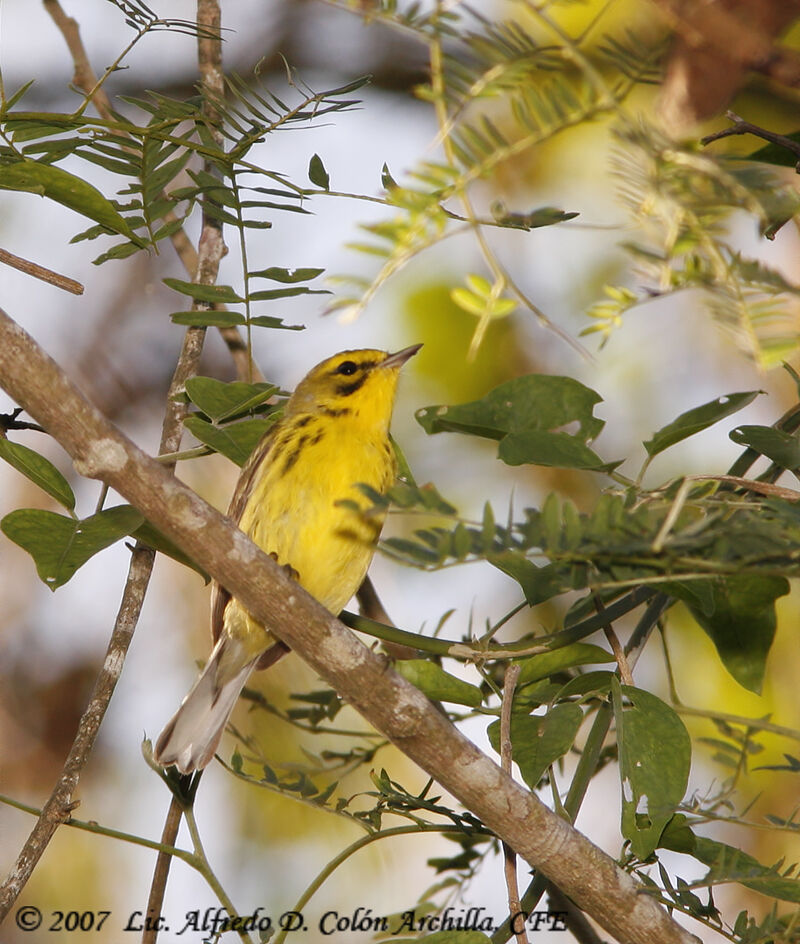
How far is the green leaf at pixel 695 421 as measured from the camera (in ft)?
7.27

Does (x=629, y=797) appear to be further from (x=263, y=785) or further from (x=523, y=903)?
(x=263, y=785)

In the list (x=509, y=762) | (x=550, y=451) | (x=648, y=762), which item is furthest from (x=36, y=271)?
(x=648, y=762)

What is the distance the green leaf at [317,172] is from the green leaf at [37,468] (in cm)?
87

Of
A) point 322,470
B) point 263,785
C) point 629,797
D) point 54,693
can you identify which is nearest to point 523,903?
point 629,797

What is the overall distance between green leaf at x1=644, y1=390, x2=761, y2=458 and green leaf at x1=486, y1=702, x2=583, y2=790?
61 cm

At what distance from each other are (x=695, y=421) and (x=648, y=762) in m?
0.73

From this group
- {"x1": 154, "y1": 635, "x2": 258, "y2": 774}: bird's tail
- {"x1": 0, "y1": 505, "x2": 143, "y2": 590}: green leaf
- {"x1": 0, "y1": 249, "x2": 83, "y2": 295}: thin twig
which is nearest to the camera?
{"x1": 0, "y1": 249, "x2": 83, "y2": 295}: thin twig

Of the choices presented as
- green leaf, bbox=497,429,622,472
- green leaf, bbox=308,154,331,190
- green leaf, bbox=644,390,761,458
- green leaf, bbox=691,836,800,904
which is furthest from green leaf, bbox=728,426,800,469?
green leaf, bbox=308,154,331,190

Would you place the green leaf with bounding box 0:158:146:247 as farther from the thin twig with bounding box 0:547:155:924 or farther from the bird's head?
the bird's head

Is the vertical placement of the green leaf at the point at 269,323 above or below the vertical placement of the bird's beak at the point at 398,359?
below

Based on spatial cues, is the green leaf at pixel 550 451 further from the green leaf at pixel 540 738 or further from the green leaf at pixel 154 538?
the green leaf at pixel 154 538

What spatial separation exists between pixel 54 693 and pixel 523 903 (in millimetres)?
2852

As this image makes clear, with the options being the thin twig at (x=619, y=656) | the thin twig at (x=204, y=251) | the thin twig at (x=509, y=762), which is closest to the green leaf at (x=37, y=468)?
the thin twig at (x=204, y=251)

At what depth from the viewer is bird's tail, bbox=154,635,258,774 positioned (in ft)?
10.6
